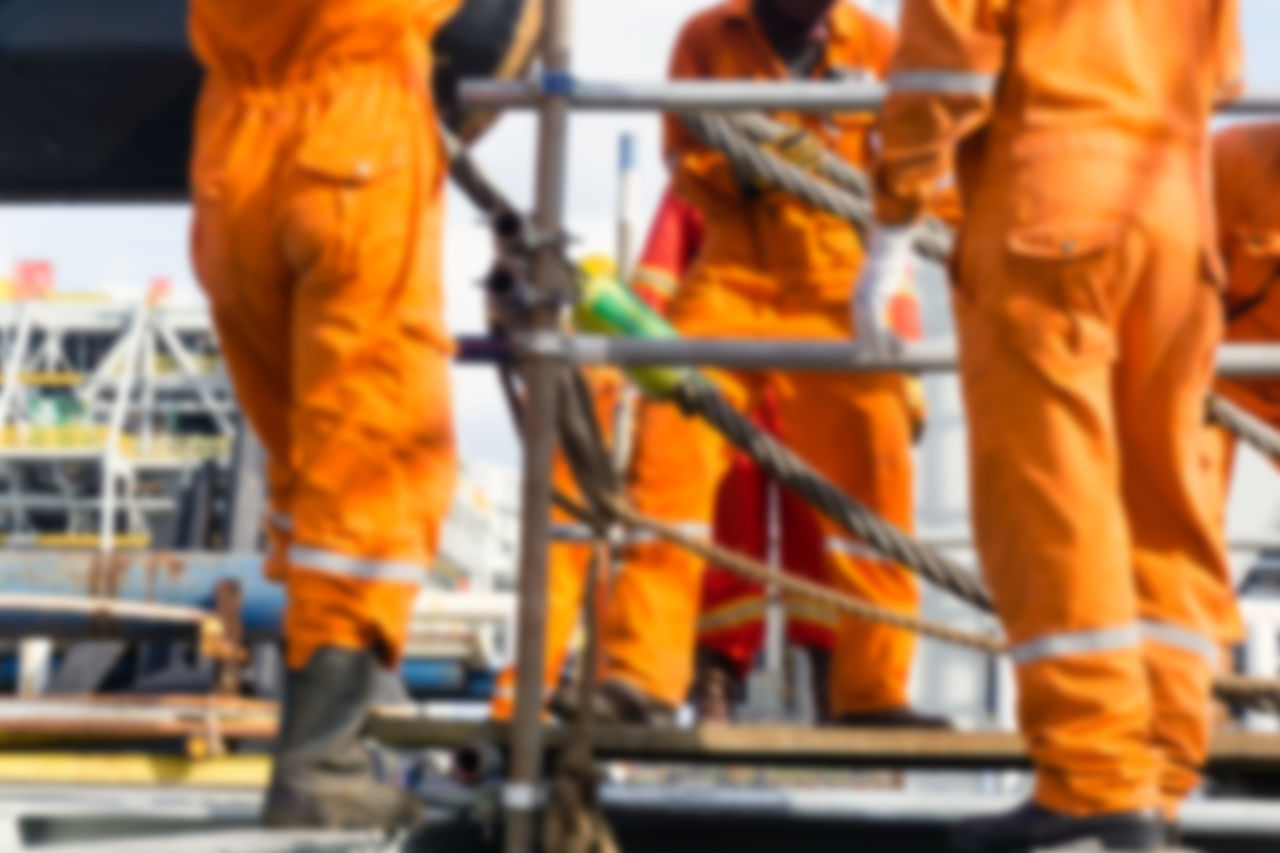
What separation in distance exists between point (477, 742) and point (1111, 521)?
0.95 meters

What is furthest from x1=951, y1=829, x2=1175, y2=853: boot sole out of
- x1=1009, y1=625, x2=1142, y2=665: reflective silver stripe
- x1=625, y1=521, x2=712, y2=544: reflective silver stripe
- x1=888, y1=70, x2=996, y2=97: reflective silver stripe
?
x1=625, y1=521, x2=712, y2=544: reflective silver stripe

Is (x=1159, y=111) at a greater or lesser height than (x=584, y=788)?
greater

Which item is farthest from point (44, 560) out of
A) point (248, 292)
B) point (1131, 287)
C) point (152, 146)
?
point (1131, 287)

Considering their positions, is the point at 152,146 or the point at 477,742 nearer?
the point at 477,742

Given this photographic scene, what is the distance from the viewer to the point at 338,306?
288cm

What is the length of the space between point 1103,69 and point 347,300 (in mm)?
1070

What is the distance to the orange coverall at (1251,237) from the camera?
4.21 metres

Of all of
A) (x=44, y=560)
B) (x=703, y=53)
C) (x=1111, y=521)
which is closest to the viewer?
(x=1111, y=521)

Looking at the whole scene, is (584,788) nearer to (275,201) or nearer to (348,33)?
(275,201)

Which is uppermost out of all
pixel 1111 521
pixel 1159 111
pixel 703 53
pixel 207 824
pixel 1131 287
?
pixel 703 53

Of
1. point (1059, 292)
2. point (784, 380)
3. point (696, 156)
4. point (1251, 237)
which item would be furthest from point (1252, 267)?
point (1059, 292)

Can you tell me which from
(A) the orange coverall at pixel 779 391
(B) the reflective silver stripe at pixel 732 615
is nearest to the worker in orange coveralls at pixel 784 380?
(A) the orange coverall at pixel 779 391

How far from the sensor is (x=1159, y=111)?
272 centimetres

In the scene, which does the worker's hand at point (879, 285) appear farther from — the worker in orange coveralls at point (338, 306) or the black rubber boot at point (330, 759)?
the black rubber boot at point (330, 759)
